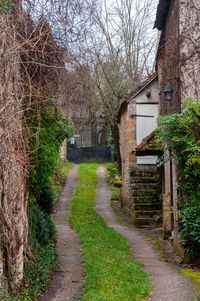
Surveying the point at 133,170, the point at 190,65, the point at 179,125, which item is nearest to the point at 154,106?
the point at 133,170

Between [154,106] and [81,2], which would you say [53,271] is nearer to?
[81,2]

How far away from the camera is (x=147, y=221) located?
559 inches

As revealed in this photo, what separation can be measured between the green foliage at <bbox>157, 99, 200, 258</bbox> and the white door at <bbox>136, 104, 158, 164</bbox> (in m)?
7.12

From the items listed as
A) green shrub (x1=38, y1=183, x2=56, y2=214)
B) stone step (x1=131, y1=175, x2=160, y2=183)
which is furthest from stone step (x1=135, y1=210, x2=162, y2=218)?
green shrub (x1=38, y1=183, x2=56, y2=214)

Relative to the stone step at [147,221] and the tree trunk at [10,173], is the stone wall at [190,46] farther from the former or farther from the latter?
the stone step at [147,221]

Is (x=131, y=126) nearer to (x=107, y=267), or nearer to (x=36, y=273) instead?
(x=107, y=267)

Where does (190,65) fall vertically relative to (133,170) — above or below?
above

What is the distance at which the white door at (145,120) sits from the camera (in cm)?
1557

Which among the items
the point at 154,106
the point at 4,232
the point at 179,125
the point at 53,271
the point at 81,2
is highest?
the point at 81,2

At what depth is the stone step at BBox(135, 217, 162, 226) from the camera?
14172mm

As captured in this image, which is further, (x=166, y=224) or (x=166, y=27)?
(x=166, y=224)

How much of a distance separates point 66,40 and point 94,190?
15.4 meters

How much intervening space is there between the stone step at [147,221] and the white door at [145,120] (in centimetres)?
271

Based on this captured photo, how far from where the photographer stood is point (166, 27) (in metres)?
10.5
